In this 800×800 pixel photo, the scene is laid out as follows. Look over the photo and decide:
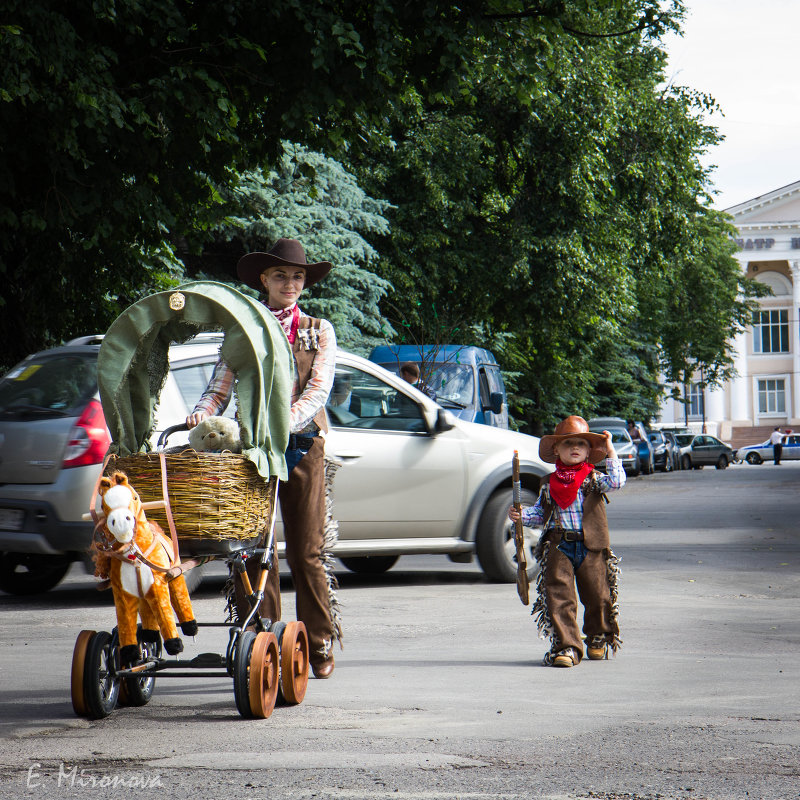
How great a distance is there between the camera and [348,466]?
10625 mm

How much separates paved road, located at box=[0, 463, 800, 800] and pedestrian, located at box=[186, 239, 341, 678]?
330 mm

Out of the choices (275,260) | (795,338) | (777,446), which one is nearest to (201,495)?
(275,260)

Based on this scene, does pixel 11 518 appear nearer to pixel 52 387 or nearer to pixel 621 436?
pixel 52 387

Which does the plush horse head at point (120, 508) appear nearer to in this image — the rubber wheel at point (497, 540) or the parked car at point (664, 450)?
the rubber wheel at point (497, 540)

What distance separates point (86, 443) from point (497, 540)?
3503 millimetres

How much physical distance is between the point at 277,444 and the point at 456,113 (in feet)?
83.4

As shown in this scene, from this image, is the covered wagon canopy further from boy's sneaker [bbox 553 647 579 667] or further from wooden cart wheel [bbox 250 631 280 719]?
boy's sneaker [bbox 553 647 579 667]

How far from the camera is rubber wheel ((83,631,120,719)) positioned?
5477 millimetres

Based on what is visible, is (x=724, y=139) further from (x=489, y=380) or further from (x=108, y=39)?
(x=108, y=39)

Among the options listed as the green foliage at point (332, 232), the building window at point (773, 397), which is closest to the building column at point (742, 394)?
the building window at point (773, 397)

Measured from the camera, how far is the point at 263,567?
5.85 metres

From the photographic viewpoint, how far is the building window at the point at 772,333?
93.0 meters

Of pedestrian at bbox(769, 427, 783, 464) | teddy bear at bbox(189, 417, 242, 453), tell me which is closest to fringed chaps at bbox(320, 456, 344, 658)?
teddy bear at bbox(189, 417, 242, 453)

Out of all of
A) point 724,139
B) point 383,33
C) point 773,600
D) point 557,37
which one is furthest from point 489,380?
point 724,139
